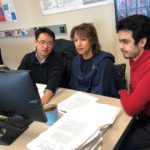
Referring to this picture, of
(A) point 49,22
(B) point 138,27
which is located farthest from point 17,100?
(A) point 49,22

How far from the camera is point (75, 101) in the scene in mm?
1562

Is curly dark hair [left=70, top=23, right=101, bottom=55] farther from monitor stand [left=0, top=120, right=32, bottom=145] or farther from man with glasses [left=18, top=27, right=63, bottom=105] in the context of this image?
monitor stand [left=0, top=120, right=32, bottom=145]

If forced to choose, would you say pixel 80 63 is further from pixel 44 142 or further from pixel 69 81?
pixel 44 142

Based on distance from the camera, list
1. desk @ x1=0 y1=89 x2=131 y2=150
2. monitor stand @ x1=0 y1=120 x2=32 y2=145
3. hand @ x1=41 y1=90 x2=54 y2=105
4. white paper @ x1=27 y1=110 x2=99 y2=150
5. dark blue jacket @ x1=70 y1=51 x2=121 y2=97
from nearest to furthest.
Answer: white paper @ x1=27 y1=110 x2=99 y2=150, desk @ x1=0 y1=89 x2=131 y2=150, monitor stand @ x1=0 y1=120 x2=32 y2=145, hand @ x1=41 y1=90 x2=54 y2=105, dark blue jacket @ x1=70 y1=51 x2=121 y2=97

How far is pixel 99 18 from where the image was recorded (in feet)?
8.43

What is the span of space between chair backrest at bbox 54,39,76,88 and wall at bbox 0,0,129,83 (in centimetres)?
40

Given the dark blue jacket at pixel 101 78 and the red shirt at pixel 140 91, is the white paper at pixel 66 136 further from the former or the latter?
the dark blue jacket at pixel 101 78

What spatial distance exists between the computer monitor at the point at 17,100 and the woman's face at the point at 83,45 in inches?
35.6

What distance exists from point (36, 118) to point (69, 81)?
108cm

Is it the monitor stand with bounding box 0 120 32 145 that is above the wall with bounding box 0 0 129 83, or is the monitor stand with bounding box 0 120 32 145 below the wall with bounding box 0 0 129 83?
below

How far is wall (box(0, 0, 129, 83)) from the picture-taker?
2.54m

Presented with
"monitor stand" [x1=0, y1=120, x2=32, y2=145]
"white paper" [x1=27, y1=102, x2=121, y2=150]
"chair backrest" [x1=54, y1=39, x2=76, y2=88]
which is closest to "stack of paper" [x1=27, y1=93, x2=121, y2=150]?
"white paper" [x1=27, y1=102, x2=121, y2=150]

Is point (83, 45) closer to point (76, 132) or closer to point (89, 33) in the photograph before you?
point (89, 33)

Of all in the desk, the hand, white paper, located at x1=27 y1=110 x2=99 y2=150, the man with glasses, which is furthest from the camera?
the man with glasses
